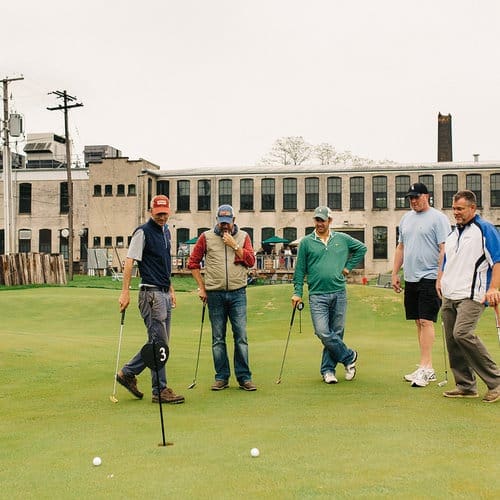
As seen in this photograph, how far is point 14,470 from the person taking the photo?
568 cm

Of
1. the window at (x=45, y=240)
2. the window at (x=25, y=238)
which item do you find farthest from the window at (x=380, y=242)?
the window at (x=25, y=238)

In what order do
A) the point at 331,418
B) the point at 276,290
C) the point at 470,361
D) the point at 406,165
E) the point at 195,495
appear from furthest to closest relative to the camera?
the point at 406,165 → the point at 276,290 → the point at 470,361 → the point at 331,418 → the point at 195,495

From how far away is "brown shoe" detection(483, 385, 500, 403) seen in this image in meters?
7.95

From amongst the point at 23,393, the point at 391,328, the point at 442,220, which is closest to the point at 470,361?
the point at 442,220

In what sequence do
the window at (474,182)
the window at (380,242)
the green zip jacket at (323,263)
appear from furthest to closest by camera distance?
the window at (380,242)
the window at (474,182)
the green zip jacket at (323,263)

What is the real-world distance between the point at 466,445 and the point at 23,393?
17.7 feet

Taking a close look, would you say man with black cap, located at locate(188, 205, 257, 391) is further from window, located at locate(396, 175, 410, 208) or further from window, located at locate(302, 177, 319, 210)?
window, located at locate(302, 177, 319, 210)

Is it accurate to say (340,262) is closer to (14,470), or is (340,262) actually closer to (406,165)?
(14,470)

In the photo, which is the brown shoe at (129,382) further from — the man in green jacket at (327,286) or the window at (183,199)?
the window at (183,199)

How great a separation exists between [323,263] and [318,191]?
55236 mm

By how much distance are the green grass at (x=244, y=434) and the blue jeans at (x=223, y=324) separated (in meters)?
0.31

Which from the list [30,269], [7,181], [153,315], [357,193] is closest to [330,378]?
[153,315]

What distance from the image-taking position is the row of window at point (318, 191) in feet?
203

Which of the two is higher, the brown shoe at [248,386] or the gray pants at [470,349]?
the gray pants at [470,349]
